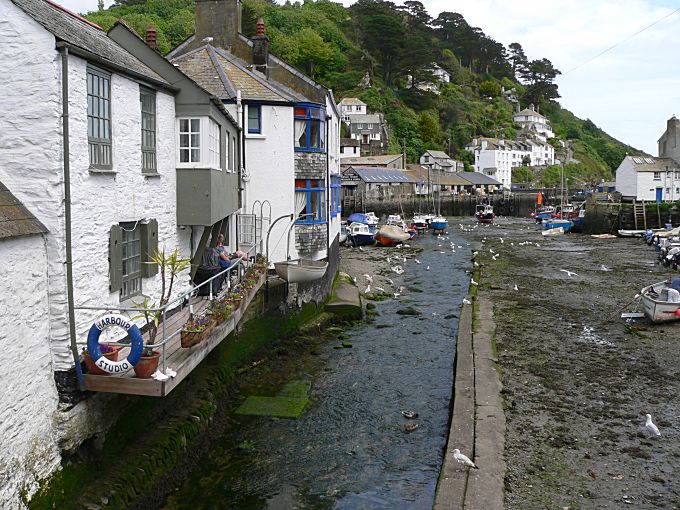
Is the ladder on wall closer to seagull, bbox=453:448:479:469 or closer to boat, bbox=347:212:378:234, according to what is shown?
boat, bbox=347:212:378:234

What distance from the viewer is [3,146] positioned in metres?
8.75

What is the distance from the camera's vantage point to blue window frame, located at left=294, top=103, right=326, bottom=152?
22375 millimetres

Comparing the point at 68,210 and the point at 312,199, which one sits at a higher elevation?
the point at 312,199

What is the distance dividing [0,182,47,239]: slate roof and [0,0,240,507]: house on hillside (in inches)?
0.7

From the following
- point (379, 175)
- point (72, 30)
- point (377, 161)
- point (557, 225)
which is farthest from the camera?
point (377, 161)

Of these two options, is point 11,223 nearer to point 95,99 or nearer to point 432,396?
point 95,99

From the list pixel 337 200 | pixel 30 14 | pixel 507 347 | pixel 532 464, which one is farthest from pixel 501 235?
pixel 30 14

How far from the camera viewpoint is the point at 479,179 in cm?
11406

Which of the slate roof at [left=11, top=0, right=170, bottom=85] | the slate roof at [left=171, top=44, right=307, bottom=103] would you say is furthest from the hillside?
the slate roof at [left=11, top=0, right=170, bottom=85]

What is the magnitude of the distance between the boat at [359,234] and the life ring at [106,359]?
4669 centimetres

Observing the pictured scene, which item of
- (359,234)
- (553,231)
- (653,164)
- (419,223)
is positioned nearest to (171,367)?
(359,234)

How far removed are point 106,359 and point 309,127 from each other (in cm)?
1492

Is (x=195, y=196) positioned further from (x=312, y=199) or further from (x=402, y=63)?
(x=402, y=63)

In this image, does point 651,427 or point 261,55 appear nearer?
point 651,427
